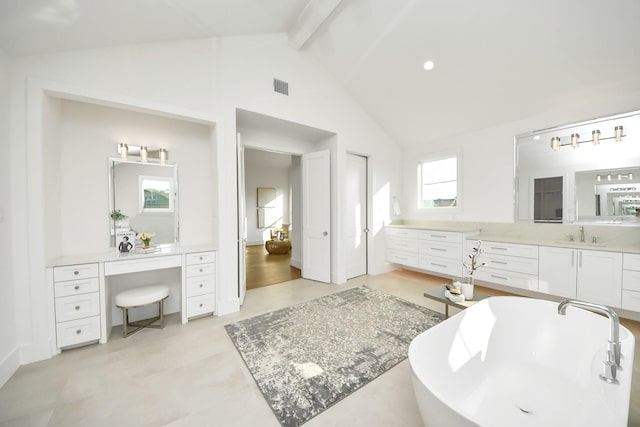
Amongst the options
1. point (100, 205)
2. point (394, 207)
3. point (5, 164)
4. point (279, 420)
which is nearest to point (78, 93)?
point (5, 164)

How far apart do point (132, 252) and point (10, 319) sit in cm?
94

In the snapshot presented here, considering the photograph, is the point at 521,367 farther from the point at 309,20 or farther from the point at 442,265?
the point at 309,20

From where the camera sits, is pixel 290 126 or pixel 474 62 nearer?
pixel 474 62

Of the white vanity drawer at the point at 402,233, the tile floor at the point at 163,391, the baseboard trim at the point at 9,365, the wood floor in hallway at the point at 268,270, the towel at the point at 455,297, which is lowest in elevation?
the tile floor at the point at 163,391

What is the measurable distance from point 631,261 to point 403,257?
2.70 m

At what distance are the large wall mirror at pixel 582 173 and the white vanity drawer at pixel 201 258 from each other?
4546 mm

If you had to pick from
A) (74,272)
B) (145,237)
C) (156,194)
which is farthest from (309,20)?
(74,272)

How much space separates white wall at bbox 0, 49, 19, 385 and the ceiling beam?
9.47 ft

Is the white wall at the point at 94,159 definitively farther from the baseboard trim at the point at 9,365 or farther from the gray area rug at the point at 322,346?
the gray area rug at the point at 322,346

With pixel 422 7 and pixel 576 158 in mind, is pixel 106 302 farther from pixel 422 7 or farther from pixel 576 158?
pixel 576 158

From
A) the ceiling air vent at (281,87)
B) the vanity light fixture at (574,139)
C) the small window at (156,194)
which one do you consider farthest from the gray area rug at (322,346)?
the ceiling air vent at (281,87)

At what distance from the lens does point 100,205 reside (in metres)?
2.60

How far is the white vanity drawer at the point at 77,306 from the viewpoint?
2111 mm

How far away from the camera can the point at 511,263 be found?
3242mm
